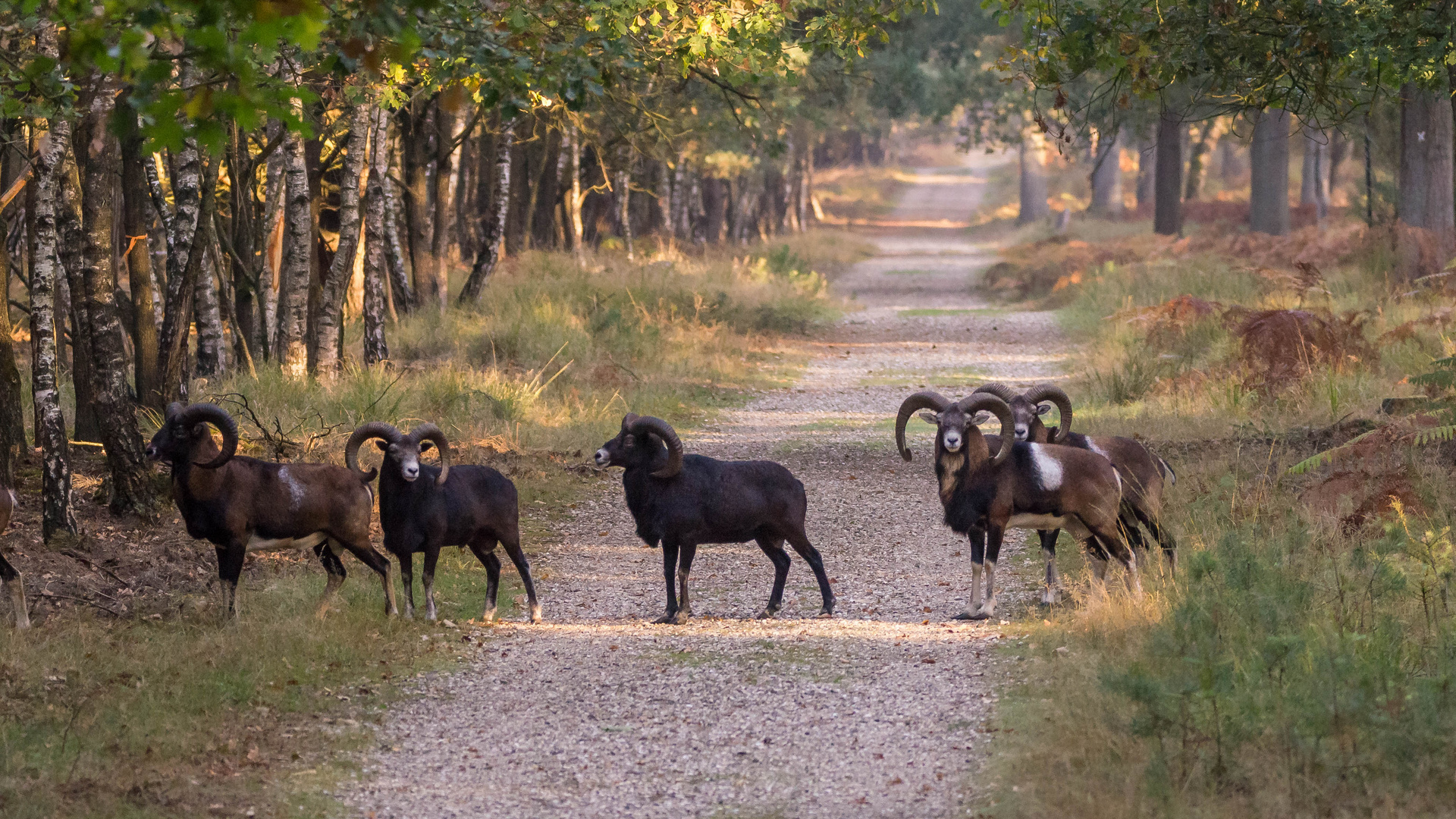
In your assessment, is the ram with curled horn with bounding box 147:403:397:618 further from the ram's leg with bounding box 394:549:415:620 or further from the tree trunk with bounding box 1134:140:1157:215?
the tree trunk with bounding box 1134:140:1157:215

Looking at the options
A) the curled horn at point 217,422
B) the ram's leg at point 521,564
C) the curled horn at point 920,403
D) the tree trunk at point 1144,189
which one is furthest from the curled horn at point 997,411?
the tree trunk at point 1144,189

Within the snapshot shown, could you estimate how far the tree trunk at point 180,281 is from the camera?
12.5m

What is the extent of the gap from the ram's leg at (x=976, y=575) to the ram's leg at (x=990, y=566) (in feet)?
0.13

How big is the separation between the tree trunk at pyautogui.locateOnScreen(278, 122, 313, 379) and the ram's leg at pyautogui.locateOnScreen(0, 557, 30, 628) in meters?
6.70

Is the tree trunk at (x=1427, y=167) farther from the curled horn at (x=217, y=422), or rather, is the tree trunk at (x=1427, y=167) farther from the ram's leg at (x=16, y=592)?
the ram's leg at (x=16, y=592)

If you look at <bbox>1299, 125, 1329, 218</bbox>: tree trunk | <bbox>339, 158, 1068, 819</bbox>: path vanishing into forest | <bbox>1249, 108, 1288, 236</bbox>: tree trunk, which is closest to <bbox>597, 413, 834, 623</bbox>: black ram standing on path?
<bbox>339, 158, 1068, 819</bbox>: path vanishing into forest

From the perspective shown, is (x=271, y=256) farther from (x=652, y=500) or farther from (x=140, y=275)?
(x=652, y=500)

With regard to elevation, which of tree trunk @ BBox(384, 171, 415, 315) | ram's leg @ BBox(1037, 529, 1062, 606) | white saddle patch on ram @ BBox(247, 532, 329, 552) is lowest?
ram's leg @ BBox(1037, 529, 1062, 606)

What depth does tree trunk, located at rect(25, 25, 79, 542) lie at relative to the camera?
33.4ft

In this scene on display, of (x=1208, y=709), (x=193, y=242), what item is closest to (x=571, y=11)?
(x=193, y=242)

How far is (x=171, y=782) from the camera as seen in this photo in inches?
255

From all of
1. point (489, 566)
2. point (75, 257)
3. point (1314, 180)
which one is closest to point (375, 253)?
point (75, 257)

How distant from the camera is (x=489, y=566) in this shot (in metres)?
9.85

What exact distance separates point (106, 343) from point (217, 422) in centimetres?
245
